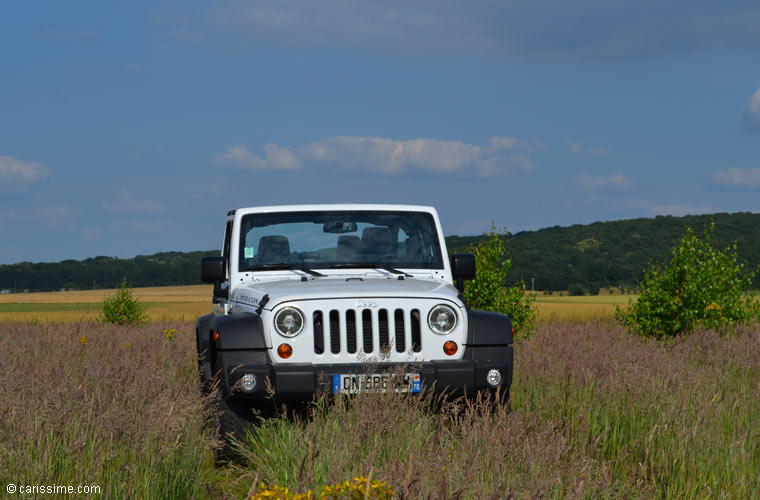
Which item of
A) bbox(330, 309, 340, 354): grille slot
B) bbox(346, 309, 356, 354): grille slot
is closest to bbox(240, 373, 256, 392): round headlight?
bbox(330, 309, 340, 354): grille slot

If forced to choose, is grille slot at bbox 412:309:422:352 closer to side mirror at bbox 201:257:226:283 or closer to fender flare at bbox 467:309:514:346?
fender flare at bbox 467:309:514:346

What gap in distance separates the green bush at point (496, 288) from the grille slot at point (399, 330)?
9750 millimetres

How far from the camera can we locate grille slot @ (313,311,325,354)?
6.21m

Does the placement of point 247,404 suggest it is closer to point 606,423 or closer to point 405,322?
point 405,322

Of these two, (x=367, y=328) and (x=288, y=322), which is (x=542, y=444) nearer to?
(x=367, y=328)

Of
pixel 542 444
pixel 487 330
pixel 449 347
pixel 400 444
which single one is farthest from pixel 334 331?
pixel 542 444

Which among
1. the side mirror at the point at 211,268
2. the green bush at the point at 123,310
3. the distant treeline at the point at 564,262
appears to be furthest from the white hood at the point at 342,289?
the distant treeline at the point at 564,262

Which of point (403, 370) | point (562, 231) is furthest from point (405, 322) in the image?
point (562, 231)

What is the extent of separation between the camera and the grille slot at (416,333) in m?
6.30

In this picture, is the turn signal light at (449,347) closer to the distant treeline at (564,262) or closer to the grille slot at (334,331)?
the grille slot at (334,331)

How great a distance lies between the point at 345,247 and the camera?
778 centimetres

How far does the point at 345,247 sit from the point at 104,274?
84.6 metres

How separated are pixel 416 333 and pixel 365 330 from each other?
0.41 m

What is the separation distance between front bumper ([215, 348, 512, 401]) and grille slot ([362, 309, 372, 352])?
0.80 ft
